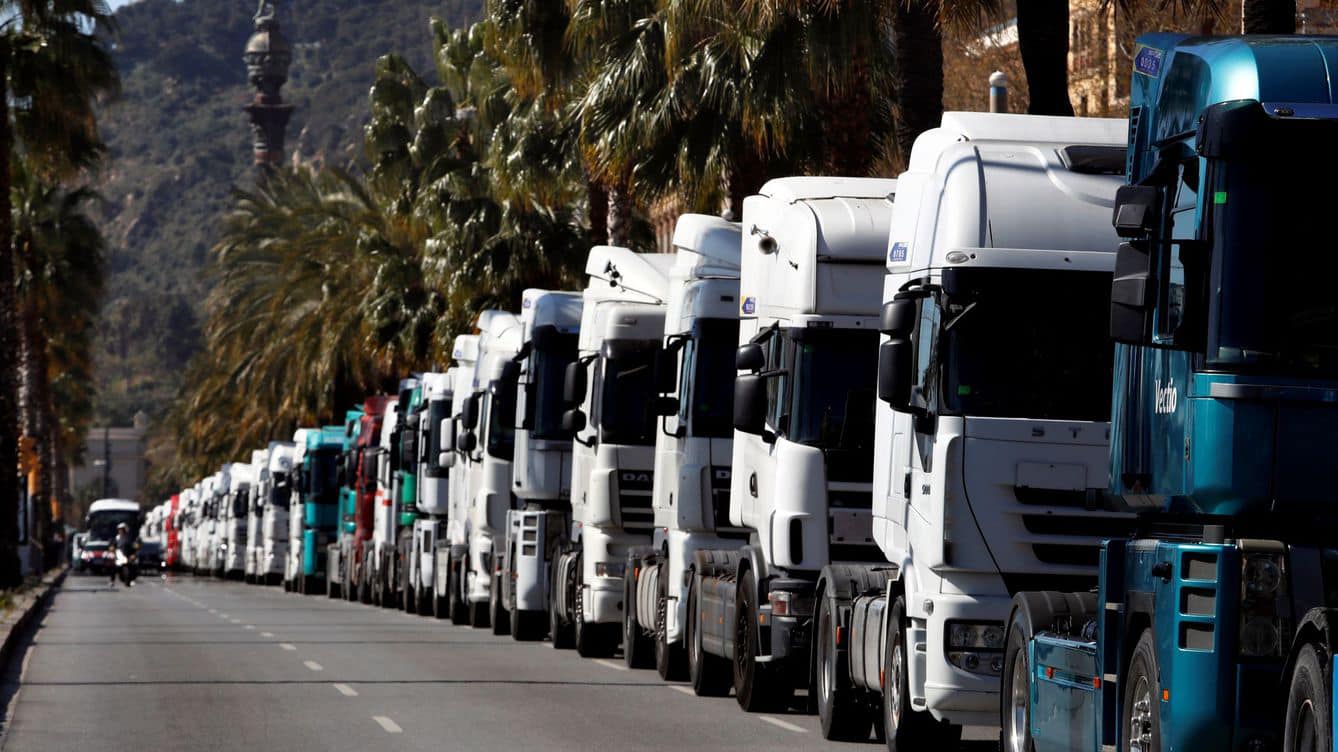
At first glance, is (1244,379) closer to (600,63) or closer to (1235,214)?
(1235,214)

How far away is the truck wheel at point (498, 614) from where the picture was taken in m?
30.7

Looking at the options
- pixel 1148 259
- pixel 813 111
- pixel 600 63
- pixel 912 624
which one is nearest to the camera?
pixel 1148 259

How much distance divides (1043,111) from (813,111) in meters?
6.11

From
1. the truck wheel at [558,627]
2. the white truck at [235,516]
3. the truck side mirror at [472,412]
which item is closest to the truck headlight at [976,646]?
the truck wheel at [558,627]

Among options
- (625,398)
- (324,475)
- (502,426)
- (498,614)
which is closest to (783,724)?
(625,398)

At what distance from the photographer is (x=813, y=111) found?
93.9ft

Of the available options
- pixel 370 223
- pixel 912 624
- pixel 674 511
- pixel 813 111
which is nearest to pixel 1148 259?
pixel 912 624

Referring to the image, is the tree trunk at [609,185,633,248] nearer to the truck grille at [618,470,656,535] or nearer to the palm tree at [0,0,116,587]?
the palm tree at [0,0,116,587]

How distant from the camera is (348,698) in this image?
19.7 metres

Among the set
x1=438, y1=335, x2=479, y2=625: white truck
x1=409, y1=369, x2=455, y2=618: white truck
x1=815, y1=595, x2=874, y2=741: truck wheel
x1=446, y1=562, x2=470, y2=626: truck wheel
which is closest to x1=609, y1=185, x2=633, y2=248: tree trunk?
x1=409, y1=369, x2=455, y2=618: white truck

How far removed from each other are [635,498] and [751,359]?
7.18 meters

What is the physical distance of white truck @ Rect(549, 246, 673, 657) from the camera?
24031mm

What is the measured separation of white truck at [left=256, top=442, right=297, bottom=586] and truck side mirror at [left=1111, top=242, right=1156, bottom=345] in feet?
175

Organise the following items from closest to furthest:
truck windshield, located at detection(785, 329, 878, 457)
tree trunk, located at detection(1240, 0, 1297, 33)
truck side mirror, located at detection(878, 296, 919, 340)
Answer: truck side mirror, located at detection(878, 296, 919, 340), truck windshield, located at detection(785, 329, 878, 457), tree trunk, located at detection(1240, 0, 1297, 33)
